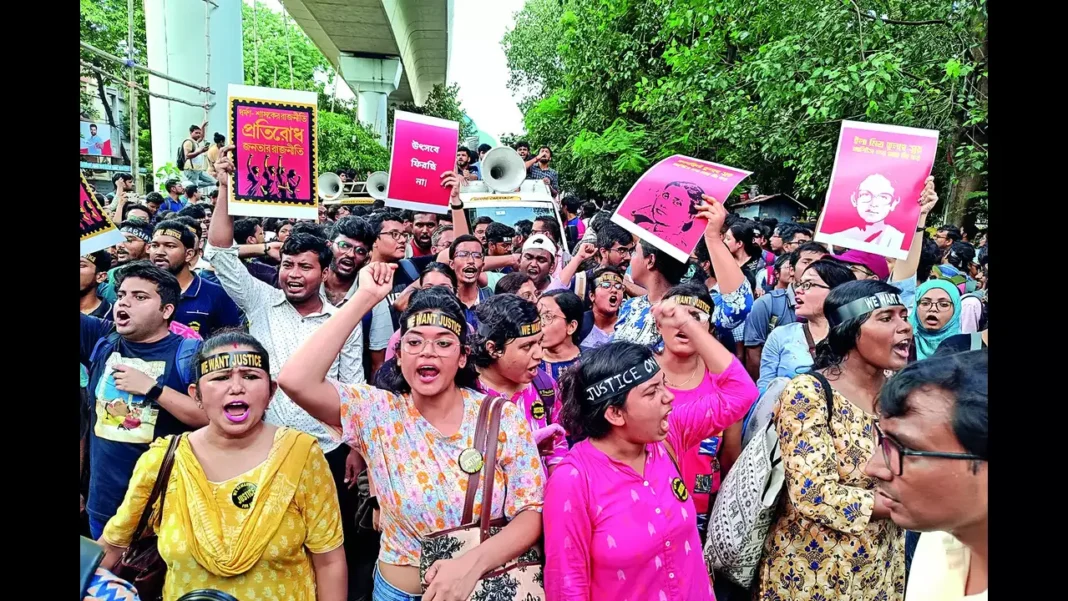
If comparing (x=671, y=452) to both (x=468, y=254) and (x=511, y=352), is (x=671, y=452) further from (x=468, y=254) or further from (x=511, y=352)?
(x=468, y=254)

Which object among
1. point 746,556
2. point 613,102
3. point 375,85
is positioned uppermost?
point 375,85

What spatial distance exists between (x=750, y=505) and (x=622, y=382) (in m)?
0.66

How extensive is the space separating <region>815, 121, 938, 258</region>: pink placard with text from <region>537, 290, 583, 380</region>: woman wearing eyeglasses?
1514mm

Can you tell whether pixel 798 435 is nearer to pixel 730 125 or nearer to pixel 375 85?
pixel 730 125

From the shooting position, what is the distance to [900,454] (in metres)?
1.70

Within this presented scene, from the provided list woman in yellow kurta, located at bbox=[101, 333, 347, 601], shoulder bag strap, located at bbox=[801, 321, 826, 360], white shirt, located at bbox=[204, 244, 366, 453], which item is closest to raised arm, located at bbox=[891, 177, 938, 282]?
shoulder bag strap, located at bbox=[801, 321, 826, 360]

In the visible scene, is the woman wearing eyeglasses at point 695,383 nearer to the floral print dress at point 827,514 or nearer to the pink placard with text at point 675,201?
the floral print dress at point 827,514

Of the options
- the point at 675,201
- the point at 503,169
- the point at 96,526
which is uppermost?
the point at 503,169

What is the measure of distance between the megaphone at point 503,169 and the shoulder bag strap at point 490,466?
824cm

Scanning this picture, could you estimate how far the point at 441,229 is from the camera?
6805 mm

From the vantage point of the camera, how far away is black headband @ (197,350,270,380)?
2668mm

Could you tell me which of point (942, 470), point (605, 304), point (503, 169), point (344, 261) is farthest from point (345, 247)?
point (503, 169)
